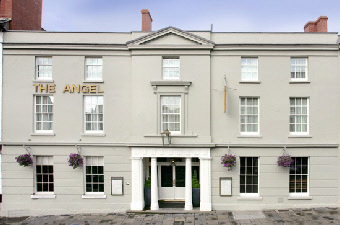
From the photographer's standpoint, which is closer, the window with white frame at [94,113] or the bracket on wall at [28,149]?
the bracket on wall at [28,149]

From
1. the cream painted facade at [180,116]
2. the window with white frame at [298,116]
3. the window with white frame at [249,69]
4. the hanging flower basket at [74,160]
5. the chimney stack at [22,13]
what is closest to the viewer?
the hanging flower basket at [74,160]

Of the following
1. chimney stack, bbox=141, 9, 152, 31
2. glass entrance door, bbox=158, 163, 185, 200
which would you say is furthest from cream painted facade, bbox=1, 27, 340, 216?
chimney stack, bbox=141, 9, 152, 31

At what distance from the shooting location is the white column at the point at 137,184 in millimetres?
14039

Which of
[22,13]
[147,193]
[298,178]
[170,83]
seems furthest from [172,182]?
[22,13]

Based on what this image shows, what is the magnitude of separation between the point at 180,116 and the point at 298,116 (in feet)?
22.7

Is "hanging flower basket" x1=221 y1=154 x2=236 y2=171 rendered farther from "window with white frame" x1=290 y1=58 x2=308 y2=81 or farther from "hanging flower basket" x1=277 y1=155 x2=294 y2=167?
"window with white frame" x1=290 y1=58 x2=308 y2=81

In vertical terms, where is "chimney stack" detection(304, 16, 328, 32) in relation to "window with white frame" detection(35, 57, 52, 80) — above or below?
above

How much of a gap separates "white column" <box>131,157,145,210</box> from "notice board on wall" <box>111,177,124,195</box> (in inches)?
26.1

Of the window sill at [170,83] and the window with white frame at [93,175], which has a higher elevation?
the window sill at [170,83]

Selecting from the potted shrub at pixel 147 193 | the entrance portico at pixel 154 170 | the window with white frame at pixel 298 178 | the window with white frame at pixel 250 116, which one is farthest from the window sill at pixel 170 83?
the window with white frame at pixel 298 178

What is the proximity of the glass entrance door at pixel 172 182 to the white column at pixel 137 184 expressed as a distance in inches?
59.2

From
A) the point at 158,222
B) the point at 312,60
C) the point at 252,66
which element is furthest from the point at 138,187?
the point at 312,60

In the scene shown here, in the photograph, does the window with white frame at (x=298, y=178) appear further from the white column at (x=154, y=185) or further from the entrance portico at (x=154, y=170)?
the white column at (x=154, y=185)

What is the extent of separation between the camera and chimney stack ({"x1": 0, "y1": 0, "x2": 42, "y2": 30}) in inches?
599
